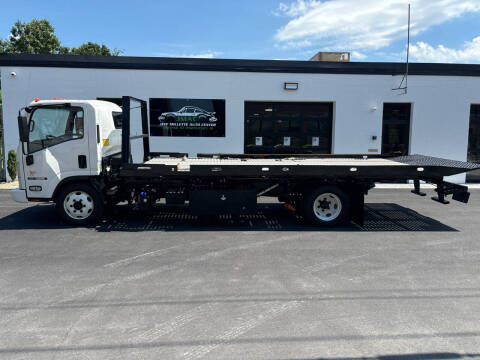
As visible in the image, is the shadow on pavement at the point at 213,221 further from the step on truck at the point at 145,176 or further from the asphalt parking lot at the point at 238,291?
the step on truck at the point at 145,176

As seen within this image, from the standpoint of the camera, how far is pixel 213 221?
9031mm

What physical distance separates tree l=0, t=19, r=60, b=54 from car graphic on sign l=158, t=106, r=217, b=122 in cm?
3243

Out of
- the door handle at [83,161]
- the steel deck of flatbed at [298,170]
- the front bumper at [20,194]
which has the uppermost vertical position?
the door handle at [83,161]

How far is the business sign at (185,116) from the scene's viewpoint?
14453 mm

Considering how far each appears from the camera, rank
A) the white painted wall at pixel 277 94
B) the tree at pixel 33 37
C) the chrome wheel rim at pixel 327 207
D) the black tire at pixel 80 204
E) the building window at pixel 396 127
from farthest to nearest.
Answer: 1. the tree at pixel 33 37
2. the building window at pixel 396 127
3. the white painted wall at pixel 277 94
4. the chrome wheel rim at pixel 327 207
5. the black tire at pixel 80 204

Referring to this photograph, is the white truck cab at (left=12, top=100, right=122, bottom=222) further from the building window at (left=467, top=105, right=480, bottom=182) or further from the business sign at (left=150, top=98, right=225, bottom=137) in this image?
the building window at (left=467, top=105, right=480, bottom=182)

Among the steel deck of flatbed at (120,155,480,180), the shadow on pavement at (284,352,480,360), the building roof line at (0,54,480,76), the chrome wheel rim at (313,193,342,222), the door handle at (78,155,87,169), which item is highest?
the building roof line at (0,54,480,76)

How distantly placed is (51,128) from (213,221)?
12.9ft

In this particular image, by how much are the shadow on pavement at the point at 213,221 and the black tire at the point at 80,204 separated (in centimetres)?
27

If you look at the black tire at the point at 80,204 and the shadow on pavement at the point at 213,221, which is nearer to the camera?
the black tire at the point at 80,204

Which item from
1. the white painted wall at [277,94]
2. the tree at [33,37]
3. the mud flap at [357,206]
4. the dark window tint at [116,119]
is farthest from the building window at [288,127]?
the tree at [33,37]

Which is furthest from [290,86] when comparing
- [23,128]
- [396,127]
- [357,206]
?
[23,128]

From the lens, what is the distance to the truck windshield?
8.16m

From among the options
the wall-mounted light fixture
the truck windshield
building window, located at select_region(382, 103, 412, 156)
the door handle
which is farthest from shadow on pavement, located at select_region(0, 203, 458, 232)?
the wall-mounted light fixture
